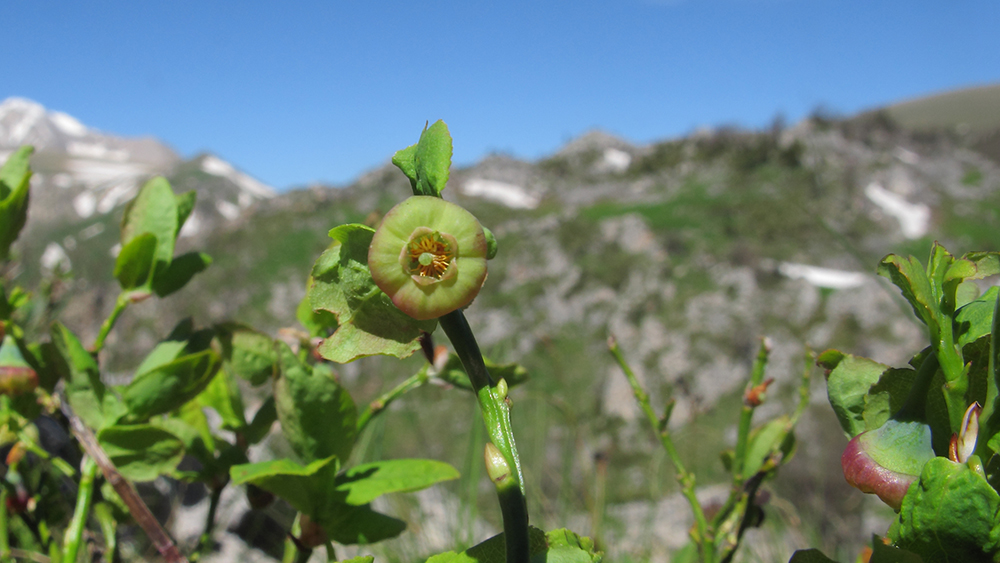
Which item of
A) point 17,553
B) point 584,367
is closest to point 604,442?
point 584,367

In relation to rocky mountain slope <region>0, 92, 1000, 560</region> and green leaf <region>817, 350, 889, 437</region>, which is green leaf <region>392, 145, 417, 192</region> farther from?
rocky mountain slope <region>0, 92, 1000, 560</region>

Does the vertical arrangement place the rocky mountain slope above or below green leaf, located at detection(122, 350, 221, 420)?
below

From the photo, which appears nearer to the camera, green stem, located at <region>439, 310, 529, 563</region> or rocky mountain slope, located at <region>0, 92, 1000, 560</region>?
green stem, located at <region>439, 310, 529, 563</region>

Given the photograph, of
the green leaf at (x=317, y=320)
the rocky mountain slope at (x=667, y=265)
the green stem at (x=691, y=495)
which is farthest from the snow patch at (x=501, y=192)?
the green leaf at (x=317, y=320)

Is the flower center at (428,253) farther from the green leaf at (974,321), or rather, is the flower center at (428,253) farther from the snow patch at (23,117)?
the snow patch at (23,117)

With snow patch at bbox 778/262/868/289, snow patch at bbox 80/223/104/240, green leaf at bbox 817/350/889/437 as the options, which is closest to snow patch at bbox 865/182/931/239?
snow patch at bbox 778/262/868/289
